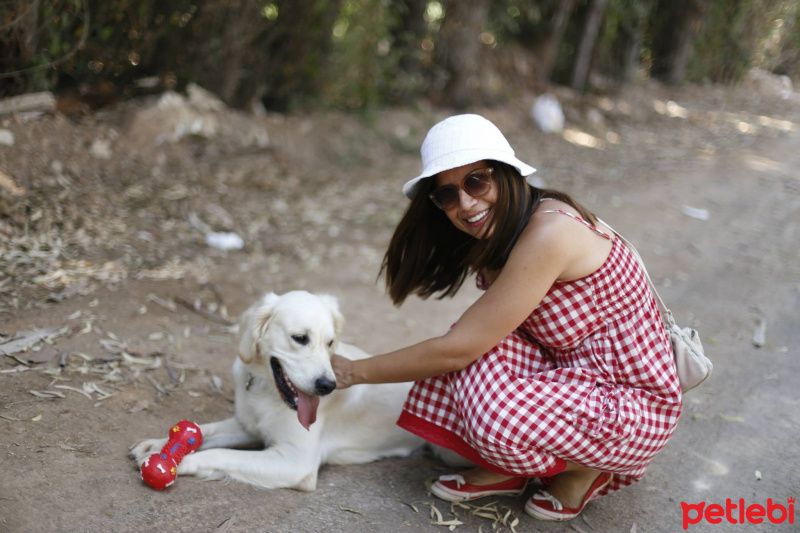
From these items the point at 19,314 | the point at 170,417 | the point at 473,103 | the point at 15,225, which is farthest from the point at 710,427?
the point at 473,103

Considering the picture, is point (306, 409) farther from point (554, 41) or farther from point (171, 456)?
point (554, 41)

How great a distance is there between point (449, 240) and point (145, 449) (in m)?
1.51

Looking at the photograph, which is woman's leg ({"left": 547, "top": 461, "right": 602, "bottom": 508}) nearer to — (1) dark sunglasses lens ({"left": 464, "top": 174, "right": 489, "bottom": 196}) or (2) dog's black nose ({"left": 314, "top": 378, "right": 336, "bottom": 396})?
(2) dog's black nose ({"left": 314, "top": 378, "right": 336, "bottom": 396})

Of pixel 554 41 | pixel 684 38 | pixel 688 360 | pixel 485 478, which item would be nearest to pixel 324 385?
pixel 485 478

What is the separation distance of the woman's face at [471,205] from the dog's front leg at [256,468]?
3.82 feet

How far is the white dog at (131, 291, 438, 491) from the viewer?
2.71m

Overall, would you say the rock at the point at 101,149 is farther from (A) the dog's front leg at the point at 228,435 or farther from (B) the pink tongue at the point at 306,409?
(B) the pink tongue at the point at 306,409

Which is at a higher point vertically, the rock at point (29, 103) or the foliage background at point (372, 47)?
the foliage background at point (372, 47)

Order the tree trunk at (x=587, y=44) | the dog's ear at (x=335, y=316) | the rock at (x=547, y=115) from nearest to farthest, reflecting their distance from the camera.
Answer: the dog's ear at (x=335, y=316) → the rock at (x=547, y=115) → the tree trunk at (x=587, y=44)

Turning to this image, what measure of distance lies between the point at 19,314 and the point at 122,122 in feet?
8.95

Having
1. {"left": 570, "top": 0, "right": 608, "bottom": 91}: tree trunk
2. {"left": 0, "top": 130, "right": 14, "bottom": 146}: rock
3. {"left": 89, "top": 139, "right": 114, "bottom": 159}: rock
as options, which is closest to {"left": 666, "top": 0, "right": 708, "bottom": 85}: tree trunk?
{"left": 570, "top": 0, "right": 608, "bottom": 91}: tree trunk

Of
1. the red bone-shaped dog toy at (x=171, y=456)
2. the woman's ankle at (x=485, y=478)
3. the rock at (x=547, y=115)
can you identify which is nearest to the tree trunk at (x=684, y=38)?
the rock at (x=547, y=115)

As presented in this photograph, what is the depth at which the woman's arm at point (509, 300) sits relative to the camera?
94.5 inches

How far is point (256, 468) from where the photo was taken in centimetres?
271
